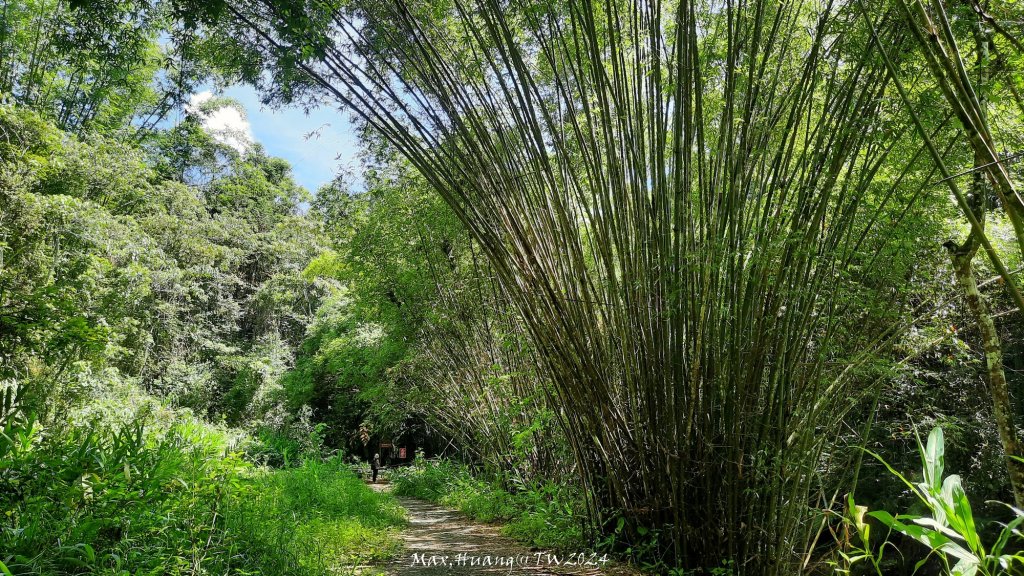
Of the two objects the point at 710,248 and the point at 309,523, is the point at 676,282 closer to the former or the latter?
the point at 710,248

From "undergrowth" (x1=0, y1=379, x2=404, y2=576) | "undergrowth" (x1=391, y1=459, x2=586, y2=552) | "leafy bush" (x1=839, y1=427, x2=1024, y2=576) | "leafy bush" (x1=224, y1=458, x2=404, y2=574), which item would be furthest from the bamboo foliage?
"undergrowth" (x1=0, y1=379, x2=404, y2=576)

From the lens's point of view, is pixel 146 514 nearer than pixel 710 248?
No

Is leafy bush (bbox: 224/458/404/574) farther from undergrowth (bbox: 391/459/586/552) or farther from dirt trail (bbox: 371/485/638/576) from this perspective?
undergrowth (bbox: 391/459/586/552)

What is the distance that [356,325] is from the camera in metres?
10.7

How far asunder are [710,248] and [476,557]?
2.51 m

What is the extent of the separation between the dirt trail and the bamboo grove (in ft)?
1.04

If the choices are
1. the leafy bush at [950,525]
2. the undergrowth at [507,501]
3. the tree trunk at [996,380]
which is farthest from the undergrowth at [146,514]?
the tree trunk at [996,380]

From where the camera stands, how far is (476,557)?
11.1 ft

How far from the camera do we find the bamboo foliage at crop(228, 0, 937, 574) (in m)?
1.93

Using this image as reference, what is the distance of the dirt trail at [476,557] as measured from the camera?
267cm

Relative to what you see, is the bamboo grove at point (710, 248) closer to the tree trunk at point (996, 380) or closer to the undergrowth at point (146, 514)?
the tree trunk at point (996, 380)

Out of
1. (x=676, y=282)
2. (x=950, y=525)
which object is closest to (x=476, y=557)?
(x=676, y=282)

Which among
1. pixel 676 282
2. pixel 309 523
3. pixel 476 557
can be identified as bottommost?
pixel 476 557

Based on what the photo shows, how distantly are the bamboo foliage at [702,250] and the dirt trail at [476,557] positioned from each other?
30cm
